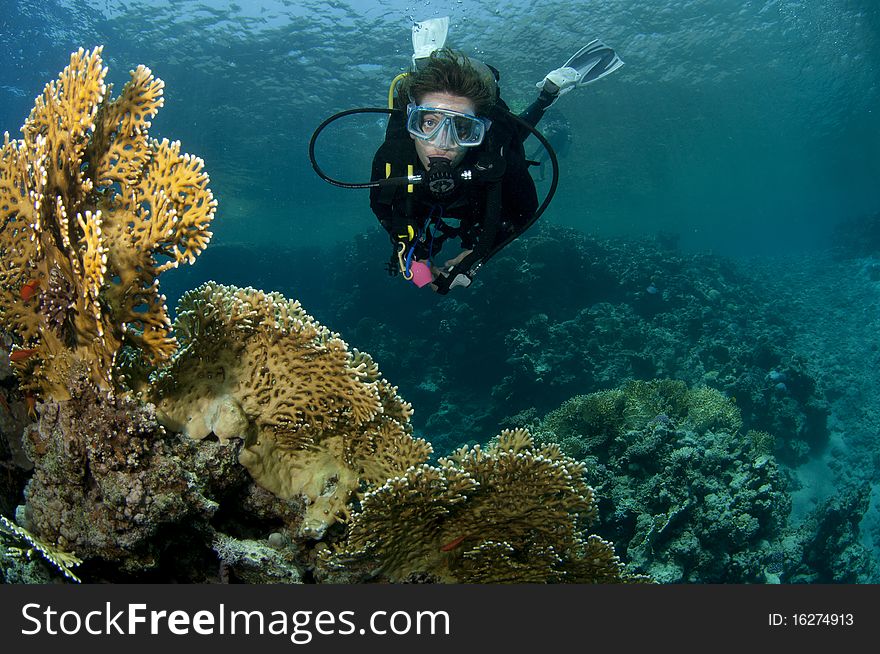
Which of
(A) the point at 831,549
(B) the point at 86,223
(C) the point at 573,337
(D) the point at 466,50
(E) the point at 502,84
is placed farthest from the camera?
(E) the point at 502,84

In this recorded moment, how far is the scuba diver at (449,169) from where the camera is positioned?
15.3ft

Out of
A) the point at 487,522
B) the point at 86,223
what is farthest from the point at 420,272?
the point at 86,223

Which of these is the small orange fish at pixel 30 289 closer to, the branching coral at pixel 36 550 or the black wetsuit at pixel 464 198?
the branching coral at pixel 36 550

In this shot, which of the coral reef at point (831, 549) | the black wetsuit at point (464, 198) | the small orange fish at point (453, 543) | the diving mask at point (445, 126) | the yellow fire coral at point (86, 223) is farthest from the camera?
the coral reef at point (831, 549)

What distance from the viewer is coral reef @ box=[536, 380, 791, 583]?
20.4 ft

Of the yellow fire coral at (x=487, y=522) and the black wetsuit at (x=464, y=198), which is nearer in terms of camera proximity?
the yellow fire coral at (x=487, y=522)

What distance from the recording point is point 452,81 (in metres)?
4.66

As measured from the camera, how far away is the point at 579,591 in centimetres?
292

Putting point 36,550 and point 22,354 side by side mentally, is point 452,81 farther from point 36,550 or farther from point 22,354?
point 36,550

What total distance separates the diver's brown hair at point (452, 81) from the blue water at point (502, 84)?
9.53m

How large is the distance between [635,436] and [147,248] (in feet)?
22.3

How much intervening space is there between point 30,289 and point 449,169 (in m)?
3.32

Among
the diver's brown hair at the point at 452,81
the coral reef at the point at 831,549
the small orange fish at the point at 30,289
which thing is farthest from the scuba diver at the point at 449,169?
the coral reef at the point at 831,549

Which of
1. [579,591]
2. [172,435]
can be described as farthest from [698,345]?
[172,435]
